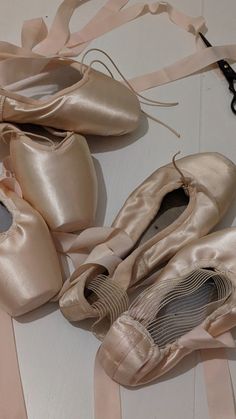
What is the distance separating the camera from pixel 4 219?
2.31 feet

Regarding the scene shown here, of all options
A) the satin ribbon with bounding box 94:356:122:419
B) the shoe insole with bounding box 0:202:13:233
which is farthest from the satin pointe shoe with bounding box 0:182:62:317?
the satin ribbon with bounding box 94:356:122:419

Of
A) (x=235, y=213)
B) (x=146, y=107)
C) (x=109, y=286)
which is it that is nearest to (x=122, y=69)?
(x=146, y=107)

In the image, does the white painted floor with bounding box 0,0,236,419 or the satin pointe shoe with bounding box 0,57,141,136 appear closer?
the white painted floor with bounding box 0,0,236,419

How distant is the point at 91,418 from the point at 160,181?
0.99ft

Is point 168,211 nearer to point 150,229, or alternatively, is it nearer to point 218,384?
point 150,229

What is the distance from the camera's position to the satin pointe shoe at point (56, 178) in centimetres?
71

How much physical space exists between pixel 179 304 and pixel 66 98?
324mm

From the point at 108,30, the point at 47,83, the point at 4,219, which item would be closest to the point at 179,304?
the point at 4,219

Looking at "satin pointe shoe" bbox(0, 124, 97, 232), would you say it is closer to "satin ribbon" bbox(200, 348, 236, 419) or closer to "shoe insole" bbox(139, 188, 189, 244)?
"shoe insole" bbox(139, 188, 189, 244)

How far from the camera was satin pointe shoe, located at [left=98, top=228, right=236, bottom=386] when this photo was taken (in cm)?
62

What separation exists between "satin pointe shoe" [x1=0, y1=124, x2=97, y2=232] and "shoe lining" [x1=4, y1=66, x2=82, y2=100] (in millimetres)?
110

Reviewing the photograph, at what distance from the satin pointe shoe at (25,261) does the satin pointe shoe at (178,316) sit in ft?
0.32

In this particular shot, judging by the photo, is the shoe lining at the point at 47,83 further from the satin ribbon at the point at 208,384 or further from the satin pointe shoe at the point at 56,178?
the satin ribbon at the point at 208,384

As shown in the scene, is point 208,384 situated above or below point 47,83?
below
